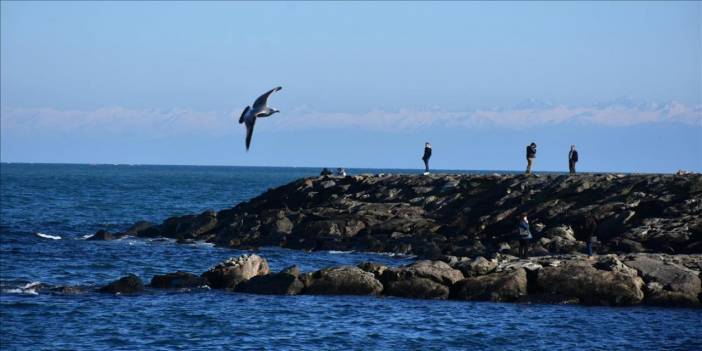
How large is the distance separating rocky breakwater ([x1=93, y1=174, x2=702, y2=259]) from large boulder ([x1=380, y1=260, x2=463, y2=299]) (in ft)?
26.9

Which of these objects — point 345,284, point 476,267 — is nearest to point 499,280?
point 476,267

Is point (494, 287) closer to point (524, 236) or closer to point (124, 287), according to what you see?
point (524, 236)

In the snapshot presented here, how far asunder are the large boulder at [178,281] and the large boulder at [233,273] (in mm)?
404

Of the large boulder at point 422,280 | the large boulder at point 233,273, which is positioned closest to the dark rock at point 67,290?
the large boulder at point 233,273

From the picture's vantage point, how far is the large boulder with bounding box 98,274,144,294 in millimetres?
37094

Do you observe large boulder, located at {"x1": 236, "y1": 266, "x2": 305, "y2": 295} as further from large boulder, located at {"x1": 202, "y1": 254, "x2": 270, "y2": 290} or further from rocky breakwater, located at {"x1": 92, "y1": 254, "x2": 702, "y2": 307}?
large boulder, located at {"x1": 202, "y1": 254, "x2": 270, "y2": 290}

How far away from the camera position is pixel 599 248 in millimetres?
42969

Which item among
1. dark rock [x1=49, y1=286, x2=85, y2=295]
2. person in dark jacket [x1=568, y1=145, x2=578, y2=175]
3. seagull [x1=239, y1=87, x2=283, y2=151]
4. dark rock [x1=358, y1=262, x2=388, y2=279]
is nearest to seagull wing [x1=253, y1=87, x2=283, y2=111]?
seagull [x1=239, y1=87, x2=283, y2=151]

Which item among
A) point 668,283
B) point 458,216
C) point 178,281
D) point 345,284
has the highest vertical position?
point 458,216

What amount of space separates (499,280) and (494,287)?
36 centimetres

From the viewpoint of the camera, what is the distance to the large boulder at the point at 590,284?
3388cm

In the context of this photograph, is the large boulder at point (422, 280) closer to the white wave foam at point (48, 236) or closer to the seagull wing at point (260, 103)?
the seagull wing at point (260, 103)

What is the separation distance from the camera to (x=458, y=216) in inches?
2079

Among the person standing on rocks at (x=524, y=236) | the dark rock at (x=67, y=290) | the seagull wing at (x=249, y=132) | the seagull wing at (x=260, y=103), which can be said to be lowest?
the dark rock at (x=67, y=290)
